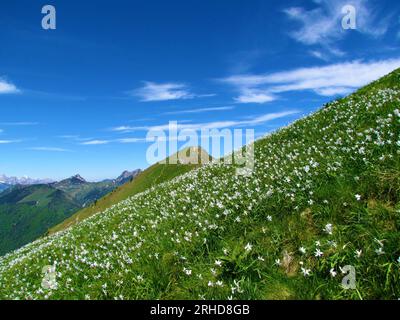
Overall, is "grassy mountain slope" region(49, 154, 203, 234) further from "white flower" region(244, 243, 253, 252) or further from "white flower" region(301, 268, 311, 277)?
"white flower" region(301, 268, 311, 277)

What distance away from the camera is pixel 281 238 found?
662 centimetres

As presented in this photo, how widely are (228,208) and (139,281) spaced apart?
3.33 metres

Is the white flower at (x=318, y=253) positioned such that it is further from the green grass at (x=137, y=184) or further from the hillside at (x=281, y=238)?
the green grass at (x=137, y=184)

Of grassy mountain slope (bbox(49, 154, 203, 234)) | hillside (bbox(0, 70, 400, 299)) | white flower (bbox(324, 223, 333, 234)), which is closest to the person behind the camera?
hillside (bbox(0, 70, 400, 299))

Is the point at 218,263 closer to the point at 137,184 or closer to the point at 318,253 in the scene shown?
the point at 318,253

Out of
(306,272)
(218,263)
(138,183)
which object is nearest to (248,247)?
(218,263)

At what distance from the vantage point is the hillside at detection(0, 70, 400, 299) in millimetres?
5305

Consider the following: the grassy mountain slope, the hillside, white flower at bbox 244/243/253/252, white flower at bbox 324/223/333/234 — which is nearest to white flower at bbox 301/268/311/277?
the hillside

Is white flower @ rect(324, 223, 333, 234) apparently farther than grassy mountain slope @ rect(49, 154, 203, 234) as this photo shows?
No

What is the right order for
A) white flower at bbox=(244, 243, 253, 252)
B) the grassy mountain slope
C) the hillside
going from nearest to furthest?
1. the hillside
2. white flower at bbox=(244, 243, 253, 252)
3. the grassy mountain slope

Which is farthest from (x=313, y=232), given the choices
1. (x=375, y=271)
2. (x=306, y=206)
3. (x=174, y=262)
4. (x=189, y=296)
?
(x=174, y=262)

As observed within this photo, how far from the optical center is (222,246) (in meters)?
7.57
